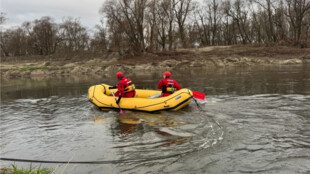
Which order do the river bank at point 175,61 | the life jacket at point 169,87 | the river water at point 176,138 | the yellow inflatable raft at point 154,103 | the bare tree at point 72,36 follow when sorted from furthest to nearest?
the bare tree at point 72,36 → the river bank at point 175,61 → the life jacket at point 169,87 → the yellow inflatable raft at point 154,103 → the river water at point 176,138

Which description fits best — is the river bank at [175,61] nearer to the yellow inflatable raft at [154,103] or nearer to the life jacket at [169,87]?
the life jacket at [169,87]

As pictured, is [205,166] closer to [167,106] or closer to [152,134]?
[152,134]

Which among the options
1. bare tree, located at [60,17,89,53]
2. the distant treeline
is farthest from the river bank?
bare tree, located at [60,17,89,53]

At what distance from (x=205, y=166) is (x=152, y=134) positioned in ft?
6.67

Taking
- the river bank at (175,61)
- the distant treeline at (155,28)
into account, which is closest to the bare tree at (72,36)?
the distant treeline at (155,28)

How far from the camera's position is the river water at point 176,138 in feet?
13.7

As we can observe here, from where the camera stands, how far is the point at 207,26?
43.8 metres

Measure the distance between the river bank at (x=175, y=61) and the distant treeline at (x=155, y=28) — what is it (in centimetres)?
219

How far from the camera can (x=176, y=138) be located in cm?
543

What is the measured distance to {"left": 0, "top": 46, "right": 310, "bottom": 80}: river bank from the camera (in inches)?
1159

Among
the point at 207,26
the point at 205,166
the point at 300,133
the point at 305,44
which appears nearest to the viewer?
the point at 205,166

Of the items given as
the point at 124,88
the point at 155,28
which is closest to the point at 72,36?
the point at 155,28

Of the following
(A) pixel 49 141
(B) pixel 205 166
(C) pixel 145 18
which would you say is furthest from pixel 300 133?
(C) pixel 145 18

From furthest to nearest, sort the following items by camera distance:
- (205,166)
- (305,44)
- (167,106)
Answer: (305,44), (167,106), (205,166)
